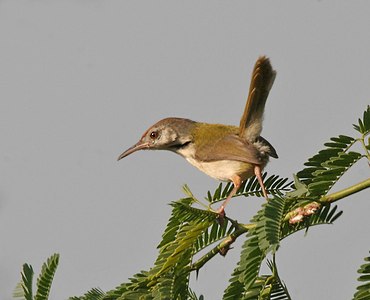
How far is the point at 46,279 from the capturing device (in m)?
3.04

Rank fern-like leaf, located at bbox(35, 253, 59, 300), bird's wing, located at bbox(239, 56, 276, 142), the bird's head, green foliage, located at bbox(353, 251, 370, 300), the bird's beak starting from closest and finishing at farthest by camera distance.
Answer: green foliage, located at bbox(353, 251, 370, 300), fern-like leaf, located at bbox(35, 253, 59, 300), bird's wing, located at bbox(239, 56, 276, 142), the bird's head, the bird's beak

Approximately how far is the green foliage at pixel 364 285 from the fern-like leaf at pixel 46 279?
4.91ft

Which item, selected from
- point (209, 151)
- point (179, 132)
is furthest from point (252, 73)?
point (179, 132)

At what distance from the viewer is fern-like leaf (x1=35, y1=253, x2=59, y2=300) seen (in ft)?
9.99

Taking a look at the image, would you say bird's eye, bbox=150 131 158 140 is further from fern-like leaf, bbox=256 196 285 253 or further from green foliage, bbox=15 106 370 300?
fern-like leaf, bbox=256 196 285 253

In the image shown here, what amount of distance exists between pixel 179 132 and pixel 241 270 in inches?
147

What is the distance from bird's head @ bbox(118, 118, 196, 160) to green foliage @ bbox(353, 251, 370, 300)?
3.80 m

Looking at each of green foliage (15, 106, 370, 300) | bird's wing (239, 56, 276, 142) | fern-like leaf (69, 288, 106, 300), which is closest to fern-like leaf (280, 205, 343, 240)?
green foliage (15, 106, 370, 300)

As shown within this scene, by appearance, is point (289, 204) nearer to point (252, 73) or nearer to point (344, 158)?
point (344, 158)

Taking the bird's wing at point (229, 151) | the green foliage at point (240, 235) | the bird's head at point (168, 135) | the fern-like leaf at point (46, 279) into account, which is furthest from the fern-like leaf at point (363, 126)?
the bird's head at point (168, 135)

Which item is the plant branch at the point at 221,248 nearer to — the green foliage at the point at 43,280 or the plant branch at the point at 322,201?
the plant branch at the point at 322,201

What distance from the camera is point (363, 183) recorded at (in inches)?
107

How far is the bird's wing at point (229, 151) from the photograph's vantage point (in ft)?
16.8

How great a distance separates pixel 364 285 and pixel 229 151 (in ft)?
10.1
